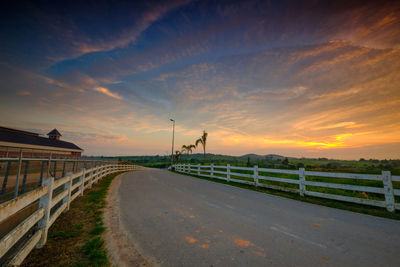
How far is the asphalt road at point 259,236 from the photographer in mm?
3055

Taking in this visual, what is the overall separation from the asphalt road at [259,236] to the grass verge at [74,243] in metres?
0.68

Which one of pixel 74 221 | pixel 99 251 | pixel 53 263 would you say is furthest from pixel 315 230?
pixel 74 221

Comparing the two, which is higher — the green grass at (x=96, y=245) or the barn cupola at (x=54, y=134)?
the barn cupola at (x=54, y=134)

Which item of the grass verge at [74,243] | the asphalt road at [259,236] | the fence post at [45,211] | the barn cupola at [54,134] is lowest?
the grass verge at [74,243]

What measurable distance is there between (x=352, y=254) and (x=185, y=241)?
10.2 ft

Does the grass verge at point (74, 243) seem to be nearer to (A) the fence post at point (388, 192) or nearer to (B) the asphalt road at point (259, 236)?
(B) the asphalt road at point (259, 236)

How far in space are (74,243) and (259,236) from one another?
12.8ft

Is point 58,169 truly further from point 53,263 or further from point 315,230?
point 315,230

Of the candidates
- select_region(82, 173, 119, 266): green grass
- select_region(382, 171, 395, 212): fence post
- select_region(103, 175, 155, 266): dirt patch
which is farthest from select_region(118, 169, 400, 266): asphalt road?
select_region(382, 171, 395, 212): fence post

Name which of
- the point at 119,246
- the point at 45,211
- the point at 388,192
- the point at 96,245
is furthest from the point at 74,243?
the point at 388,192

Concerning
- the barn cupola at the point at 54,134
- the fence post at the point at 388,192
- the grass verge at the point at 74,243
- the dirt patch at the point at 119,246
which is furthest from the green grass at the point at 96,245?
the barn cupola at the point at 54,134

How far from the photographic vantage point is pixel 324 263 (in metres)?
2.93

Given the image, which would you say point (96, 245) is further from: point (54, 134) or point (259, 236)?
point (54, 134)

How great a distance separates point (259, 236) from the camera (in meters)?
3.89
